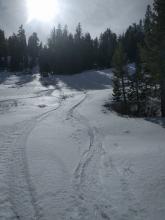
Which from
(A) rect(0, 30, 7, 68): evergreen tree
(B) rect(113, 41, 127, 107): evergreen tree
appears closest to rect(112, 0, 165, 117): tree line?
(B) rect(113, 41, 127, 107): evergreen tree

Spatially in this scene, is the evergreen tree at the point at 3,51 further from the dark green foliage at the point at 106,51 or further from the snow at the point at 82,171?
the snow at the point at 82,171

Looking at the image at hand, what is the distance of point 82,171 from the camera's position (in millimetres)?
10430

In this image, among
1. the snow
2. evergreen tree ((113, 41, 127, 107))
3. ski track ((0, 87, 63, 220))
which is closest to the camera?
ski track ((0, 87, 63, 220))

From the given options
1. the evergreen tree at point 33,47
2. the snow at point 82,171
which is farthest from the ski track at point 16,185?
the evergreen tree at point 33,47

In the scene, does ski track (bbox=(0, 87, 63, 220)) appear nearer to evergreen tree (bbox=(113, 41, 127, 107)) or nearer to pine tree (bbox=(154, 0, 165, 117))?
pine tree (bbox=(154, 0, 165, 117))

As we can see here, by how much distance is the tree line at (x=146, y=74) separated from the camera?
23.3 meters

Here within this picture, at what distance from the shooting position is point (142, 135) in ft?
52.0

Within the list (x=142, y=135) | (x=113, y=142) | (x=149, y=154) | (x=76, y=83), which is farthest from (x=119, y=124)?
(x=76, y=83)

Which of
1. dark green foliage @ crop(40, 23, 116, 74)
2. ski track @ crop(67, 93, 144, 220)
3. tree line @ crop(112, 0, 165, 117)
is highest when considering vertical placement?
dark green foliage @ crop(40, 23, 116, 74)

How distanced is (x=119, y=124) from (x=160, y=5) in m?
12.1

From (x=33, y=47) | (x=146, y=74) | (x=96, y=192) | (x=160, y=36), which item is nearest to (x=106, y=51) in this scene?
(x=33, y=47)

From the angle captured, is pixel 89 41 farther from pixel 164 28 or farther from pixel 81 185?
pixel 81 185

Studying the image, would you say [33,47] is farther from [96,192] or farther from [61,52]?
[96,192]

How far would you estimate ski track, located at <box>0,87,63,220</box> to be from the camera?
7.40 meters
